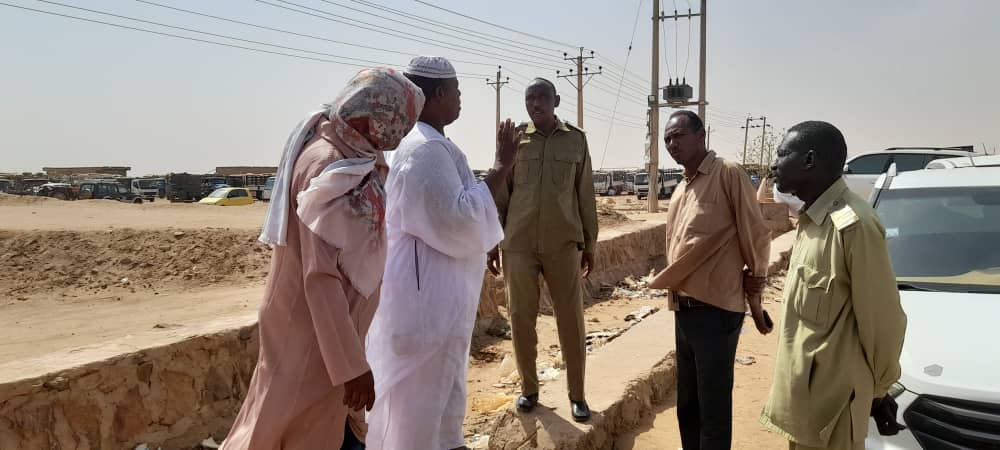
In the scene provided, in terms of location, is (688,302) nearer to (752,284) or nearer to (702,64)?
(752,284)

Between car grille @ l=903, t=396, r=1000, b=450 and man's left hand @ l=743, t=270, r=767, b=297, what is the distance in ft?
2.58

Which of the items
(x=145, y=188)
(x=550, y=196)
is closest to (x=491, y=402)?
(x=550, y=196)

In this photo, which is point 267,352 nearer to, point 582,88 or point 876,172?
point 876,172

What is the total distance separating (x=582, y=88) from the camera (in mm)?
37188

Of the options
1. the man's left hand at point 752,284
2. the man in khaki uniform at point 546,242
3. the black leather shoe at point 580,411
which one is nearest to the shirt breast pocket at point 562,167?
the man in khaki uniform at point 546,242

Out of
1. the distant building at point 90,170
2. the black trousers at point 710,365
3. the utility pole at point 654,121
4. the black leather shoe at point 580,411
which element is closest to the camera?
the black trousers at point 710,365

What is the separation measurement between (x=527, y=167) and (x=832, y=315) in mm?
2108

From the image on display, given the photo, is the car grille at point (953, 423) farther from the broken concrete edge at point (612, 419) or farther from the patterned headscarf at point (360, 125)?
the patterned headscarf at point (360, 125)

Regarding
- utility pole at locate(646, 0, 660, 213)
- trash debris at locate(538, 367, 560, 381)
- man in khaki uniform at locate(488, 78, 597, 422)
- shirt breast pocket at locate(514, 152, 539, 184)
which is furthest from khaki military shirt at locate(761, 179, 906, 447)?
utility pole at locate(646, 0, 660, 213)

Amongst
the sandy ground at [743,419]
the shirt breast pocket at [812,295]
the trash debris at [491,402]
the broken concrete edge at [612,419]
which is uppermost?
the shirt breast pocket at [812,295]

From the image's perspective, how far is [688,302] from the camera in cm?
309

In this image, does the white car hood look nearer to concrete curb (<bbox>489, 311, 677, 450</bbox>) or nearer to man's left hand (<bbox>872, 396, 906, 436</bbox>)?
man's left hand (<bbox>872, 396, 906, 436</bbox>)

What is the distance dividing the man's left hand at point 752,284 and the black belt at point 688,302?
0.80 feet

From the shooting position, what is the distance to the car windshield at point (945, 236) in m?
3.35
